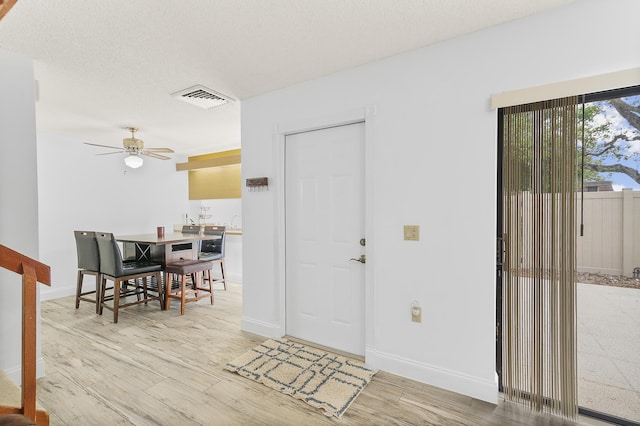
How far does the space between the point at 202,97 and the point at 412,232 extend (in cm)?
251

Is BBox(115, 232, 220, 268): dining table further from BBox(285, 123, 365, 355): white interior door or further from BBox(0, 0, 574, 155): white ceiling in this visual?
BBox(285, 123, 365, 355): white interior door

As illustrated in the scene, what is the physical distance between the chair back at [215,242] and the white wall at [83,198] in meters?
1.39

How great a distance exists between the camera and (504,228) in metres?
2.01

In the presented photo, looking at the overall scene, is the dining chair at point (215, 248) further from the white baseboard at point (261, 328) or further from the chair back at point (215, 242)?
the white baseboard at point (261, 328)

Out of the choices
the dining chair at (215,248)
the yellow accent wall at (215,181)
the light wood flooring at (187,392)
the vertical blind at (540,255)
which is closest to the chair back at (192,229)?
the dining chair at (215,248)

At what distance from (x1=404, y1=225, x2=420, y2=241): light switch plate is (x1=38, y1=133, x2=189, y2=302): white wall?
4.09 metres

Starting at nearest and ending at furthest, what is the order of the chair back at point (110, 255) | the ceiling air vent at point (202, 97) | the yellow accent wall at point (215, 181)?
the ceiling air vent at point (202, 97)
the chair back at point (110, 255)
the yellow accent wall at point (215, 181)

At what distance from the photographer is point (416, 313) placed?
2.29m

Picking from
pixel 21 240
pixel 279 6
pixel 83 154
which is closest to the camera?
pixel 279 6

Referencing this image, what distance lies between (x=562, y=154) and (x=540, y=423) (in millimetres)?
1621

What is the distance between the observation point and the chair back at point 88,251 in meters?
→ 3.70

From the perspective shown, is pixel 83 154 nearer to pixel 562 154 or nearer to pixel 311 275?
pixel 311 275

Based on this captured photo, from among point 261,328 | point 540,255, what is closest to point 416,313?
point 540,255

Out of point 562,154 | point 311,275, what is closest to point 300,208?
point 311,275
